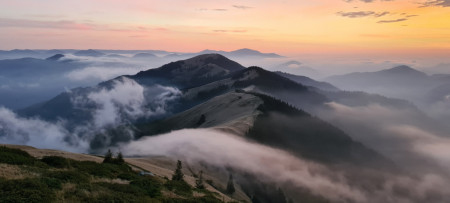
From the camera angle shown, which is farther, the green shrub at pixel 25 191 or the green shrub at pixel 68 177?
the green shrub at pixel 68 177

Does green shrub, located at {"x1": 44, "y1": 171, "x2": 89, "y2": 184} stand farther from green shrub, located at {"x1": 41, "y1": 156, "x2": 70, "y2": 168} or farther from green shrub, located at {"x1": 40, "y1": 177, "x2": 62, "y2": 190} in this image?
green shrub, located at {"x1": 41, "y1": 156, "x2": 70, "y2": 168}

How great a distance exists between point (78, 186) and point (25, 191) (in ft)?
17.2

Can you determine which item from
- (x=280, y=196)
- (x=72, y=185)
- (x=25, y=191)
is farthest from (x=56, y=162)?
(x=280, y=196)

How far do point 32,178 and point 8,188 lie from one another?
11.4ft

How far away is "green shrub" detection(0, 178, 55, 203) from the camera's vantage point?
81.8 ft

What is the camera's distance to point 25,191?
26062 mm

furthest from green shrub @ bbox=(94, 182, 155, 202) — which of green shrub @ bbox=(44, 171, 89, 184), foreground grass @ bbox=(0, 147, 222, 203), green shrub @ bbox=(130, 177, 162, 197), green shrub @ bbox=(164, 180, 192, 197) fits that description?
green shrub @ bbox=(164, 180, 192, 197)

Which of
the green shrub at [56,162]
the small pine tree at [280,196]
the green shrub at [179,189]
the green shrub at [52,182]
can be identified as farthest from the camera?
the small pine tree at [280,196]

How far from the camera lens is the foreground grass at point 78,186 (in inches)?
1047

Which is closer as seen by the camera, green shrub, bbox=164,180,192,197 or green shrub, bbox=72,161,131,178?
green shrub, bbox=164,180,192,197

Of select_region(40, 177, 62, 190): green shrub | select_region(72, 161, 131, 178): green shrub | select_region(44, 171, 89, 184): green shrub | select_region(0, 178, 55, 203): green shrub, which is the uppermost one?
select_region(0, 178, 55, 203): green shrub

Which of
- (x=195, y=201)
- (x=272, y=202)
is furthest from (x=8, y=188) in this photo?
(x=272, y=202)

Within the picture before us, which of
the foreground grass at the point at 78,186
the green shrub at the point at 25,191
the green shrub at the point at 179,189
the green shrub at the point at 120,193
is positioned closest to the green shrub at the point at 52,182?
the foreground grass at the point at 78,186

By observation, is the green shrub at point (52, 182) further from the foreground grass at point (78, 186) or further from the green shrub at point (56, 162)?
the green shrub at point (56, 162)
